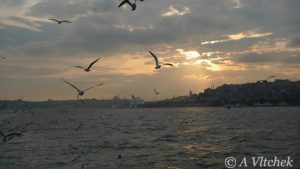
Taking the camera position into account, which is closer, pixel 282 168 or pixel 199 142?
pixel 282 168

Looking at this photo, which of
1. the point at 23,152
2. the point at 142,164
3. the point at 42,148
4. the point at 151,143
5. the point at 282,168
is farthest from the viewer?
the point at 151,143

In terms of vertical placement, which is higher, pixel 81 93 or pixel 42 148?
pixel 81 93

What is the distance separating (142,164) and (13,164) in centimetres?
1168

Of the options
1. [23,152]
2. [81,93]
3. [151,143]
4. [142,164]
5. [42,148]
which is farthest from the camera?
[151,143]

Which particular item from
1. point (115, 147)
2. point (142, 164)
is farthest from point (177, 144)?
point (142, 164)

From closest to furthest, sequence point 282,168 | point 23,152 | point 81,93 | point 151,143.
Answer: point 81,93
point 282,168
point 23,152
point 151,143

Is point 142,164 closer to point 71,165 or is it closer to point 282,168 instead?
point 71,165

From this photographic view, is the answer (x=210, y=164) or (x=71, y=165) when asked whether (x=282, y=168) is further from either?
(x=71, y=165)

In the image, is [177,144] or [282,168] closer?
[282,168]

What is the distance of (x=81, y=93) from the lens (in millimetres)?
31375

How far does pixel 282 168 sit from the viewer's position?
116 feet

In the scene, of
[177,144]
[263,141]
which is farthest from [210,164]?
[263,141]

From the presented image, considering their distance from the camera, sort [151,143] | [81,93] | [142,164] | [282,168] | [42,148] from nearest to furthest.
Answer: [81,93], [282,168], [142,164], [42,148], [151,143]

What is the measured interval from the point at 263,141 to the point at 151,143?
1394cm
